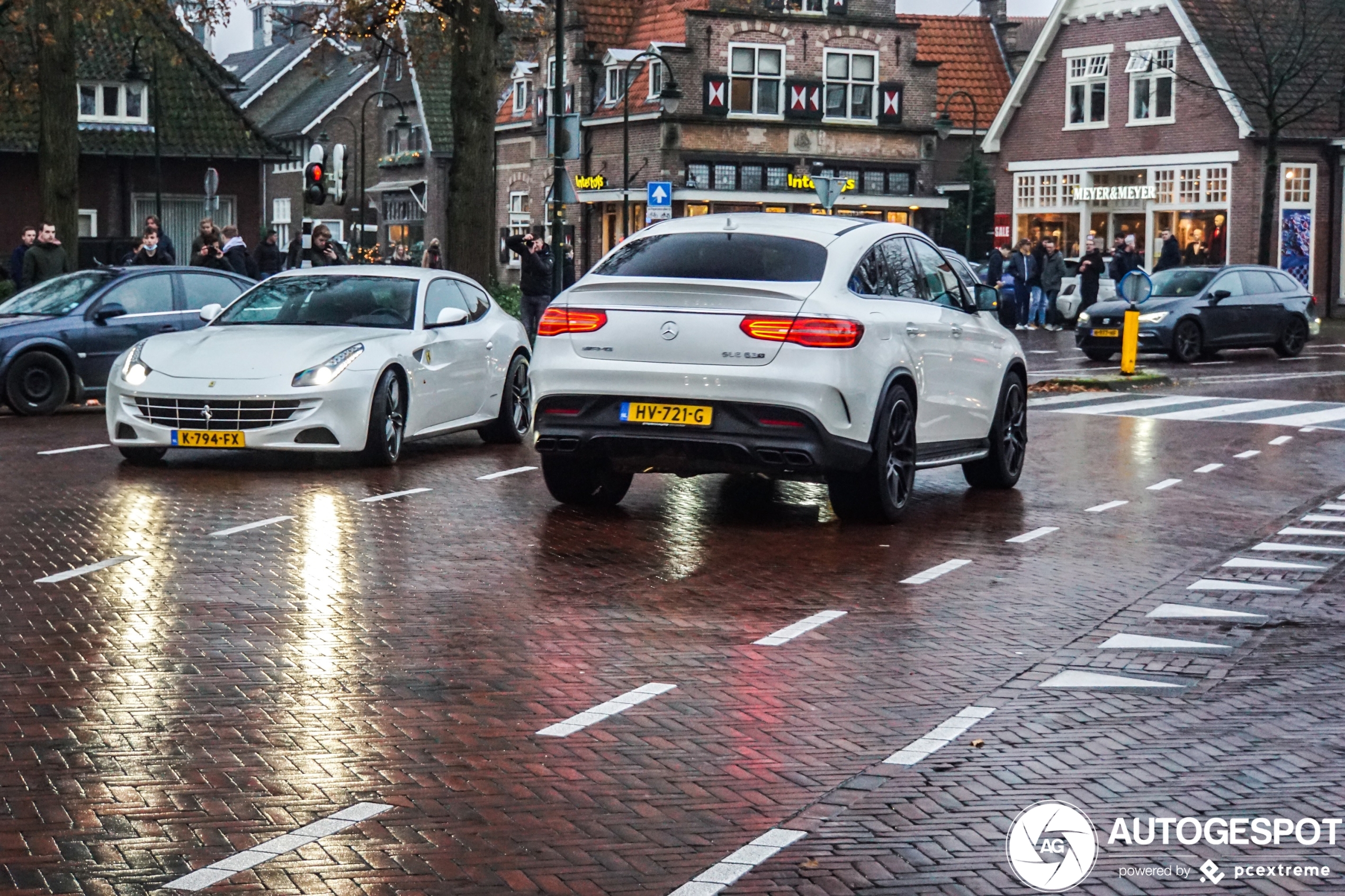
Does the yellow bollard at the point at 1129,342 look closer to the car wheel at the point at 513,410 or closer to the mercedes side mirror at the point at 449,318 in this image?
the car wheel at the point at 513,410

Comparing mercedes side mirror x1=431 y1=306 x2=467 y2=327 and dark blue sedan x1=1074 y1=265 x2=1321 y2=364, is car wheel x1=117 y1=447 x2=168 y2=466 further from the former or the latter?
dark blue sedan x1=1074 y1=265 x2=1321 y2=364

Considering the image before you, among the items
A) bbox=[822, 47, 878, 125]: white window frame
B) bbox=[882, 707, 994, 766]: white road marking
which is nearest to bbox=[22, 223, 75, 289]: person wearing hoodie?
bbox=[882, 707, 994, 766]: white road marking

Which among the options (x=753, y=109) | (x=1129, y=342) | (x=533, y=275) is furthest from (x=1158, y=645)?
(x=753, y=109)

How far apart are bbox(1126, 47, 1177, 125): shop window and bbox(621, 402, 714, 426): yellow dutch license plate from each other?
40539 millimetres

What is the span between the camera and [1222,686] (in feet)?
23.4

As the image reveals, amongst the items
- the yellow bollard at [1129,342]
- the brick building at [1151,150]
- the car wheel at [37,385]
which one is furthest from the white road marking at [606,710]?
the brick building at [1151,150]

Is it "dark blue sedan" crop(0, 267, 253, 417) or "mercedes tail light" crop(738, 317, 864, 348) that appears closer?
"mercedes tail light" crop(738, 317, 864, 348)

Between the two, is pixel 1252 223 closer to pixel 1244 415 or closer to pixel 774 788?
pixel 1244 415

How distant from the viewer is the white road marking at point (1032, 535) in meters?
10.9

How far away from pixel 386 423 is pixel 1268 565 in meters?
6.37

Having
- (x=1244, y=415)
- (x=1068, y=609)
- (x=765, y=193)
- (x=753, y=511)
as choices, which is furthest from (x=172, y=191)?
(x=1068, y=609)

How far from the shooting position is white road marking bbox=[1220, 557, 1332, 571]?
10086 mm

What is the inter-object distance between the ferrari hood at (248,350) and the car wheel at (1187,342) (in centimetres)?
1828

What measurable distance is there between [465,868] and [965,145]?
63.0 m
